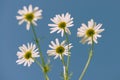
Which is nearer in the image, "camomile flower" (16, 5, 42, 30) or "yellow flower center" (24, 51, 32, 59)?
"camomile flower" (16, 5, 42, 30)

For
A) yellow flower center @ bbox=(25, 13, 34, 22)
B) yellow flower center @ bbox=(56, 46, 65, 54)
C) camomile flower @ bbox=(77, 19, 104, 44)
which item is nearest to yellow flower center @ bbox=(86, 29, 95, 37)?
camomile flower @ bbox=(77, 19, 104, 44)

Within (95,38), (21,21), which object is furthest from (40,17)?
(95,38)

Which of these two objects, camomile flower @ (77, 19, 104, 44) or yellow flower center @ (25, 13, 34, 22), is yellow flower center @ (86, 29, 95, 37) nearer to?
camomile flower @ (77, 19, 104, 44)

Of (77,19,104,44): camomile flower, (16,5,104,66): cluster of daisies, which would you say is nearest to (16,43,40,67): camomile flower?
(16,5,104,66): cluster of daisies

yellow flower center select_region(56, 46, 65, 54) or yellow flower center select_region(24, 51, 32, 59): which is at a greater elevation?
yellow flower center select_region(24, 51, 32, 59)

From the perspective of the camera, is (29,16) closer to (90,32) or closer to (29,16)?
(29,16)

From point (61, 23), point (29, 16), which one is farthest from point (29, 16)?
point (61, 23)

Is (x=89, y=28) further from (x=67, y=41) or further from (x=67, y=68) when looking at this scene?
(x=67, y=68)
